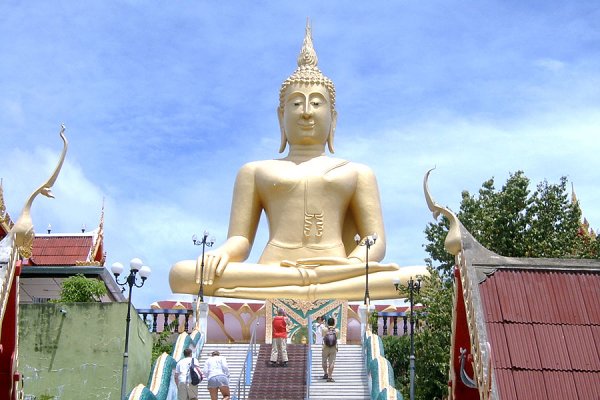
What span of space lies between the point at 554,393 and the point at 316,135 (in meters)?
15.2

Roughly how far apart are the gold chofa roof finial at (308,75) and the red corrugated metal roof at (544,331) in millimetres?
14475

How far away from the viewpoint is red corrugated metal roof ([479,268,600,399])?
9.34m

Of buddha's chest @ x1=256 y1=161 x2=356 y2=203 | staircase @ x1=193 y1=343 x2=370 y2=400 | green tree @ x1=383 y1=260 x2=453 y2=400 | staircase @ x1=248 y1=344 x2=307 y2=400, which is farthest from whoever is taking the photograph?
buddha's chest @ x1=256 y1=161 x2=356 y2=203

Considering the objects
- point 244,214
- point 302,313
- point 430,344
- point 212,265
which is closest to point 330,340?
point 430,344

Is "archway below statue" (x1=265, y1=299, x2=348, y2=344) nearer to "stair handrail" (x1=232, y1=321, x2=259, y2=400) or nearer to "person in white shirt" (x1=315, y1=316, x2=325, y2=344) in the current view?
"person in white shirt" (x1=315, y1=316, x2=325, y2=344)

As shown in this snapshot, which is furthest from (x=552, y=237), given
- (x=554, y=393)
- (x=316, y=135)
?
(x=554, y=393)

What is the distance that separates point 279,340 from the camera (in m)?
15.9

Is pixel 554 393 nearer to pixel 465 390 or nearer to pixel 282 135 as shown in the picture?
pixel 465 390

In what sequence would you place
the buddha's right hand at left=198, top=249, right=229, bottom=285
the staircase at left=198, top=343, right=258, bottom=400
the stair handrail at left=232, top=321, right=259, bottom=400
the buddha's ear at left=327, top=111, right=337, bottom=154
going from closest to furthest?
1. the stair handrail at left=232, top=321, right=259, bottom=400
2. the staircase at left=198, top=343, right=258, bottom=400
3. the buddha's right hand at left=198, top=249, right=229, bottom=285
4. the buddha's ear at left=327, top=111, right=337, bottom=154

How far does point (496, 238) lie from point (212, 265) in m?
5.55

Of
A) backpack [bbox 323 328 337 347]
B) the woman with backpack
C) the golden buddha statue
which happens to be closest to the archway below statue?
the golden buddha statue

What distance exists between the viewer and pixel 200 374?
1240cm

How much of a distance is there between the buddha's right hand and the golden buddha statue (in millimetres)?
20

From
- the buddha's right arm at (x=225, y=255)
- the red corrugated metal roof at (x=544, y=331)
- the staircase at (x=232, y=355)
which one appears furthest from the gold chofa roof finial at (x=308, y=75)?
the red corrugated metal roof at (x=544, y=331)
